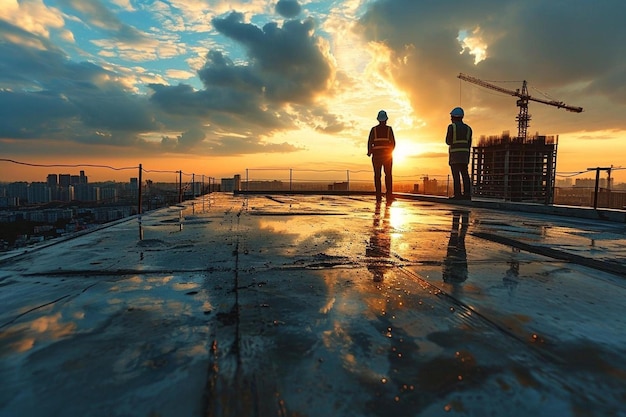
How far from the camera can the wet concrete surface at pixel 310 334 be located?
4.15 ft

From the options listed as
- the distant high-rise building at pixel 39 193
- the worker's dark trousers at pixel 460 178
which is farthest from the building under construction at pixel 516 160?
the distant high-rise building at pixel 39 193

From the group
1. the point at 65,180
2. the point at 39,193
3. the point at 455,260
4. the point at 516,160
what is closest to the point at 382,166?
the point at 455,260

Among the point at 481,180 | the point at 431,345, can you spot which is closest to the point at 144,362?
the point at 431,345

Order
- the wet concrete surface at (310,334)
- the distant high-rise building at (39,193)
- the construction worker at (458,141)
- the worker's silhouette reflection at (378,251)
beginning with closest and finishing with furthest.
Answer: the wet concrete surface at (310,334) < the worker's silhouette reflection at (378,251) < the distant high-rise building at (39,193) < the construction worker at (458,141)

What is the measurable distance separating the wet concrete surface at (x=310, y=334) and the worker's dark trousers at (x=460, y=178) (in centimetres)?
816

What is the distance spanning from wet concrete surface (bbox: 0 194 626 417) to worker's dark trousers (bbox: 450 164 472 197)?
8.16 m

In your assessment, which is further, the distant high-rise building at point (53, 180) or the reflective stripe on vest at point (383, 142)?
the reflective stripe on vest at point (383, 142)

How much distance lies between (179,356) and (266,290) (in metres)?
0.96

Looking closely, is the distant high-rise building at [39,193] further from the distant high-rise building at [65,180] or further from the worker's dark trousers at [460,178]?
the worker's dark trousers at [460,178]

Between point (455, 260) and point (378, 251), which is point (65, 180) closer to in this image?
point (378, 251)

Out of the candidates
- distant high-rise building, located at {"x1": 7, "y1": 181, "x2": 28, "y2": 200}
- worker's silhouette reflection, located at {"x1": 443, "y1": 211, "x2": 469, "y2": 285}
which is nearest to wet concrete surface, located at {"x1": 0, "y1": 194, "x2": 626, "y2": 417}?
worker's silhouette reflection, located at {"x1": 443, "y1": 211, "x2": 469, "y2": 285}

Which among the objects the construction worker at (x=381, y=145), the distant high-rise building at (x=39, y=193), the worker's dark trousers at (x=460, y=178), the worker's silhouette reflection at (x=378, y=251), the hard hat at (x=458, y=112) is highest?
the hard hat at (x=458, y=112)

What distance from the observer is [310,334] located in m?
1.77

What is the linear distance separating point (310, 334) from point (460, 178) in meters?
11.9
